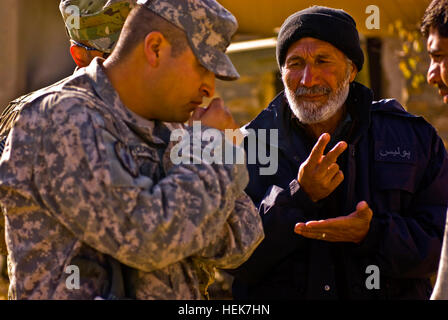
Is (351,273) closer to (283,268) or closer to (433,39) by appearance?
(283,268)

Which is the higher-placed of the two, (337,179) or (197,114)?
(197,114)

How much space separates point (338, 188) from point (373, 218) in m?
0.25

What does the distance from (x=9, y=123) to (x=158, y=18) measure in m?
0.72

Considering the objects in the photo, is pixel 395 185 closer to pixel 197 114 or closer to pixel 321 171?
pixel 321 171

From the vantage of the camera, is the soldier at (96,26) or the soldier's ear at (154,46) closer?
the soldier's ear at (154,46)

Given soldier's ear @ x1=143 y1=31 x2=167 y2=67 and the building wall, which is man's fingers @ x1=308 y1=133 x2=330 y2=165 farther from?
the building wall

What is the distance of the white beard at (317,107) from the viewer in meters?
3.27

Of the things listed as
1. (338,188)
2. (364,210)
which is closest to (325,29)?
(338,188)

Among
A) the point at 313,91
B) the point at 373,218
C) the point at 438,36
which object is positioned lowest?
the point at 373,218

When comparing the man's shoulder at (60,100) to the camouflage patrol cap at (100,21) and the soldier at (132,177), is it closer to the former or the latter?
the soldier at (132,177)

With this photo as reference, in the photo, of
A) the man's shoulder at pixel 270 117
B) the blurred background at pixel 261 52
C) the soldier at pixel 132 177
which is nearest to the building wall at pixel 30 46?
the blurred background at pixel 261 52

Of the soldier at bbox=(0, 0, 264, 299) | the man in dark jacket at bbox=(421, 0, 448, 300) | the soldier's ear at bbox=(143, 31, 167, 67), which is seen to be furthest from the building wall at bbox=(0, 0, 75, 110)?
the soldier's ear at bbox=(143, 31, 167, 67)

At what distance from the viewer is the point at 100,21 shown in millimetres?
2861
